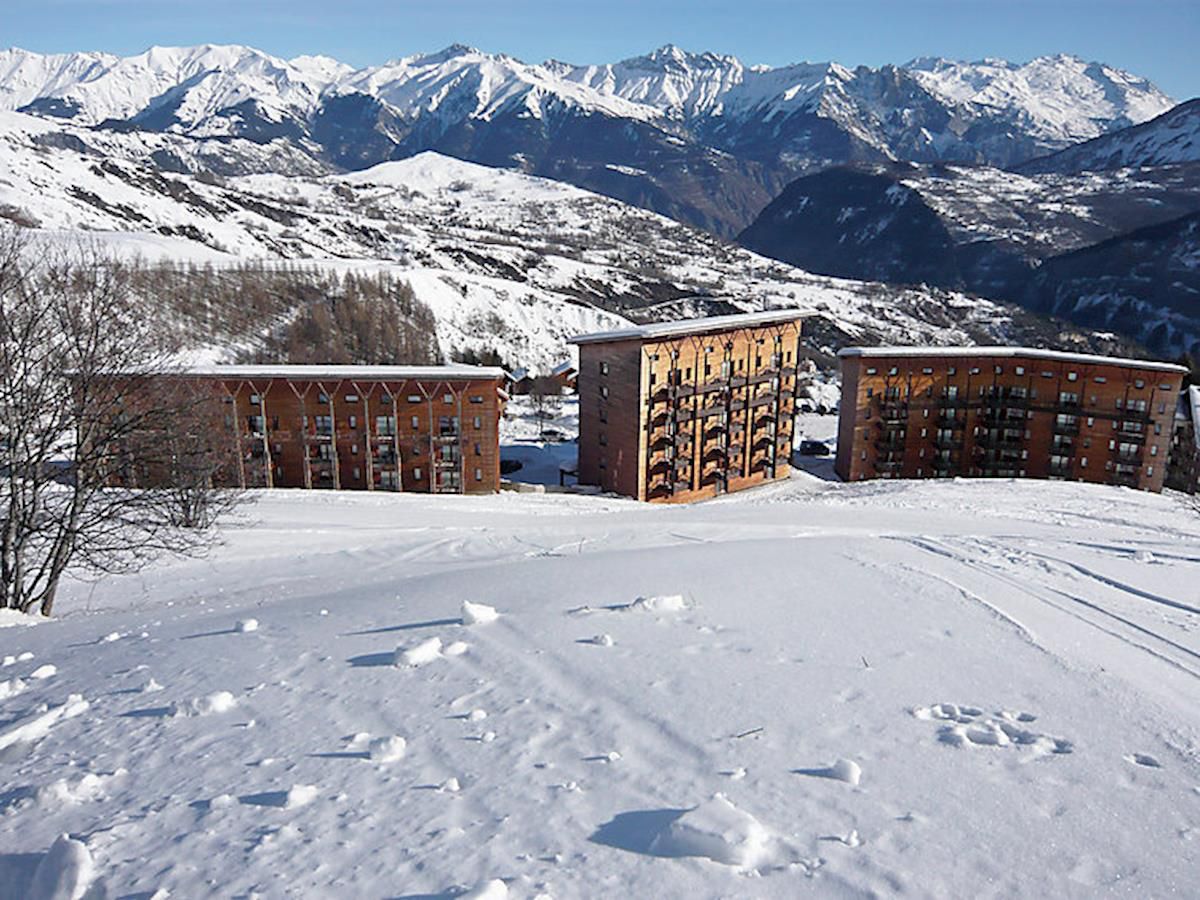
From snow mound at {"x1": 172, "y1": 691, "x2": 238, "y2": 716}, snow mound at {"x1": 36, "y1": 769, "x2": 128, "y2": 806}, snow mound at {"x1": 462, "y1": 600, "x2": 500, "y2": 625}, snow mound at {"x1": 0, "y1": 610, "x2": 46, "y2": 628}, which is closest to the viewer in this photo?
snow mound at {"x1": 36, "y1": 769, "x2": 128, "y2": 806}

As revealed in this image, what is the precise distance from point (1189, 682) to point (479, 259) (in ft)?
515

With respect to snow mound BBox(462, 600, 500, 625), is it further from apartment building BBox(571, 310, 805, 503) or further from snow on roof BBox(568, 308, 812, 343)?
apartment building BBox(571, 310, 805, 503)

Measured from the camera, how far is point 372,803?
4.93 m

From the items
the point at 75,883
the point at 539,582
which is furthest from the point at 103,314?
the point at 75,883

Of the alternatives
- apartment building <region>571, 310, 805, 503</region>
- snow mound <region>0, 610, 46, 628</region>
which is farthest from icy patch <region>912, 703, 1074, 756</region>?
apartment building <region>571, 310, 805, 503</region>

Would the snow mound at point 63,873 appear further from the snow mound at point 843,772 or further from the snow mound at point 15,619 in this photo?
the snow mound at point 15,619

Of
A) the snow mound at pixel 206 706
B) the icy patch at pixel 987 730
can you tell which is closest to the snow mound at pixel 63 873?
the snow mound at pixel 206 706

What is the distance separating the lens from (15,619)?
37.1ft

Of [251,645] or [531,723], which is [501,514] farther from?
[531,723]

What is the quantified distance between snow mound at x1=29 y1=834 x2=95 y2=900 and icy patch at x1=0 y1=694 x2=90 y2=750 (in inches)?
86.1

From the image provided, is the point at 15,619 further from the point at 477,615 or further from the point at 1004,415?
the point at 1004,415

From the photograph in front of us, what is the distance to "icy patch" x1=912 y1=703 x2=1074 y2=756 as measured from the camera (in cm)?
569

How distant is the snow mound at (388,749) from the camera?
549cm

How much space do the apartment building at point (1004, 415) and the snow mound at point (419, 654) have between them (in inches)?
1946
